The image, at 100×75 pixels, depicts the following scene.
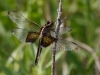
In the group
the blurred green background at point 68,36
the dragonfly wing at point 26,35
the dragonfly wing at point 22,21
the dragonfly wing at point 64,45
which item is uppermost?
the dragonfly wing at point 22,21

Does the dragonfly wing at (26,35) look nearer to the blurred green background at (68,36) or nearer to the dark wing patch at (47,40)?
the dark wing patch at (47,40)

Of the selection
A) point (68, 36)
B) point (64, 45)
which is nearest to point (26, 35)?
point (64, 45)

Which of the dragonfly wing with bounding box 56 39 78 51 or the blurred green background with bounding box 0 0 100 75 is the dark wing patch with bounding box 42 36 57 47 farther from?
the blurred green background with bounding box 0 0 100 75

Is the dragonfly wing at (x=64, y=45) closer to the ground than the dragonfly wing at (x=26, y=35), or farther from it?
closer to the ground

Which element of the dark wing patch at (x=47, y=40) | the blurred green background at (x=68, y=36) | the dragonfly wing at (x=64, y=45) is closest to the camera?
the dark wing patch at (x=47, y=40)

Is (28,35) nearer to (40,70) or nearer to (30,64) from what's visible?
(40,70)

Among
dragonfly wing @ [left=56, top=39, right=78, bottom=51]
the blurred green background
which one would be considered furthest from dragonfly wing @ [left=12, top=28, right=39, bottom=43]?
the blurred green background

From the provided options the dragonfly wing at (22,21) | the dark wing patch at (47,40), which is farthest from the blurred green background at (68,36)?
the dark wing patch at (47,40)
